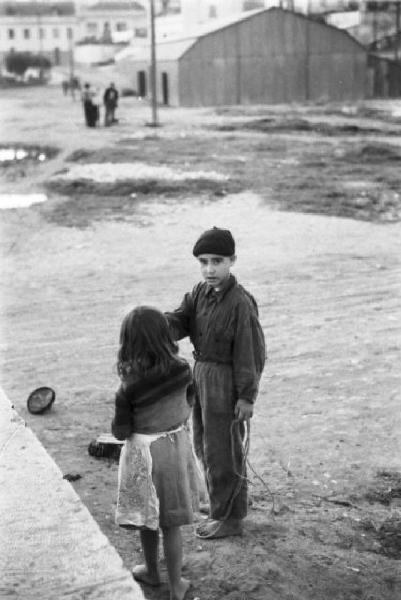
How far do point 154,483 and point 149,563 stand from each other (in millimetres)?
431

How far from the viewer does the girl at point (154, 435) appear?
363 cm

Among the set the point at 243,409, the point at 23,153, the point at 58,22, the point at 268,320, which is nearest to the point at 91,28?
the point at 58,22

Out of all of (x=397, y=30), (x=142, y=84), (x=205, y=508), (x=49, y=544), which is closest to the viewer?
(x=49, y=544)

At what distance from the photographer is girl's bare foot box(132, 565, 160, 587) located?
3885 millimetres

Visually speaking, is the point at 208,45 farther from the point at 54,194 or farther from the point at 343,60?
the point at 54,194

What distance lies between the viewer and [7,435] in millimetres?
5484

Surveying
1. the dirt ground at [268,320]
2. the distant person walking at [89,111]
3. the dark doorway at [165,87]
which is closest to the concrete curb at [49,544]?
the dirt ground at [268,320]

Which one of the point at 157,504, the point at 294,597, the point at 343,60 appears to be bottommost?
the point at 294,597

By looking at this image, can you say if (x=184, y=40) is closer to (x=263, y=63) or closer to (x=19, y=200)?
(x=263, y=63)

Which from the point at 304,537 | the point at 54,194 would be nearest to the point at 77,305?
the point at 304,537

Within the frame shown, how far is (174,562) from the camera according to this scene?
3787 millimetres

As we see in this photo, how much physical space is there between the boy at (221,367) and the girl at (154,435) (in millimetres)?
382

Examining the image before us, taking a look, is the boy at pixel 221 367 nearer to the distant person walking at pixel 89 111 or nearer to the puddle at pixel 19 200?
the puddle at pixel 19 200

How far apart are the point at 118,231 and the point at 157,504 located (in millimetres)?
10251
